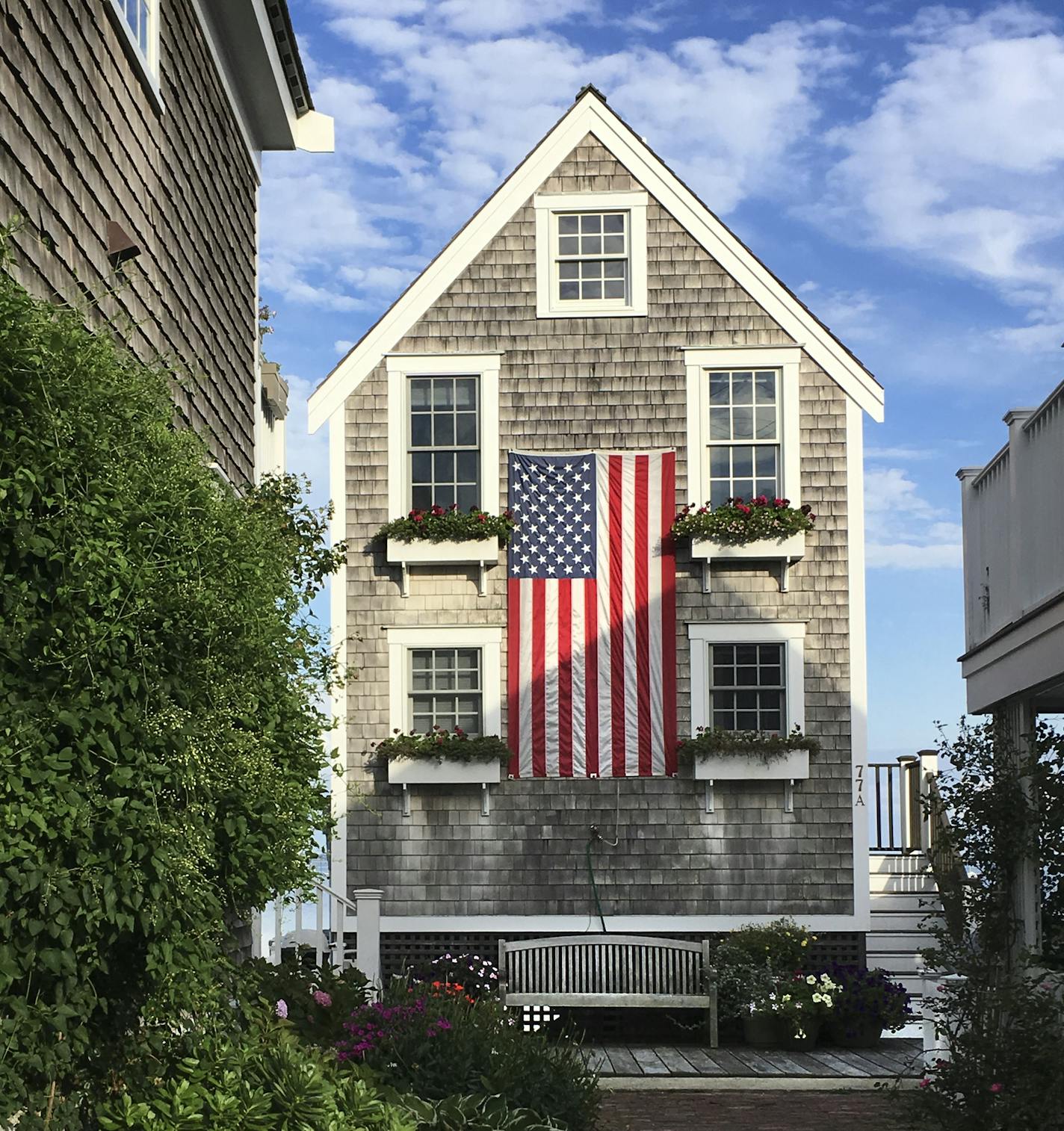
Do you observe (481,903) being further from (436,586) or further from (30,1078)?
(30,1078)

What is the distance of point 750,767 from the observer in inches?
591

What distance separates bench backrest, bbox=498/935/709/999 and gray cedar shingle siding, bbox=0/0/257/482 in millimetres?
5836

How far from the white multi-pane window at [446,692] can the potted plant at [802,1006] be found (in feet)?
12.9

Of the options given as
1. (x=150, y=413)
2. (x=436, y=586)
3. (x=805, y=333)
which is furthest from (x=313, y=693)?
(x=805, y=333)

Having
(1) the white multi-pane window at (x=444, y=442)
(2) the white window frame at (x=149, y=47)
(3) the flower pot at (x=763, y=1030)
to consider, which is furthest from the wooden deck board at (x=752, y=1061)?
(2) the white window frame at (x=149, y=47)

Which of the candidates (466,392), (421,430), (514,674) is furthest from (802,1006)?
(466,392)

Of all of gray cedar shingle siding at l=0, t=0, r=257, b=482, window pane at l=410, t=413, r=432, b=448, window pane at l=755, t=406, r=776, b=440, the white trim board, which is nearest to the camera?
gray cedar shingle siding at l=0, t=0, r=257, b=482

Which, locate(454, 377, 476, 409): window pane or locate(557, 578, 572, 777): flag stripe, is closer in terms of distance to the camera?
locate(557, 578, 572, 777): flag stripe

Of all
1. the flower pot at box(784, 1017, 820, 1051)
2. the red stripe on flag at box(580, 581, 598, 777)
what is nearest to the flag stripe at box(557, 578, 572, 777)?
the red stripe on flag at box(580, 581, 598, 777)

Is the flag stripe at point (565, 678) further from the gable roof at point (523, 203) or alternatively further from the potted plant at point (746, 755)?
the gable roof at point (523, 203)

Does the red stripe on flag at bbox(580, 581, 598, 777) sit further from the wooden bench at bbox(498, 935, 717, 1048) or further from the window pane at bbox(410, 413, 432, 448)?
the window pane at bbox(410, 413, 432, 448)

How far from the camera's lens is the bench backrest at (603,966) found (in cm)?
1469

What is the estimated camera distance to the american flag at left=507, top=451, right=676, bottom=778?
1523 centimetres

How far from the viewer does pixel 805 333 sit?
1560 cm
